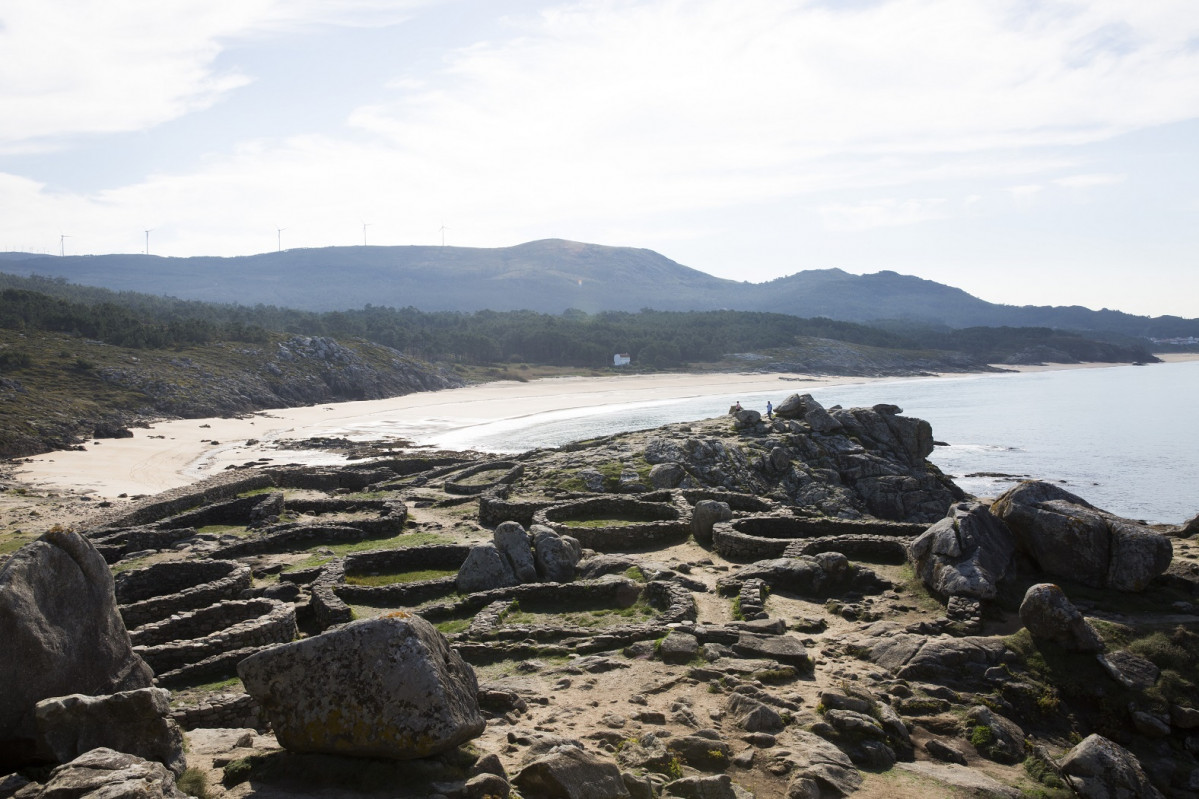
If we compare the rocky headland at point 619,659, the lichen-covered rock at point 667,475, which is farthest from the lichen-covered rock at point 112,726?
the lichen-covered rock at point 667,475

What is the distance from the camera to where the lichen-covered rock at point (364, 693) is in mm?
8828

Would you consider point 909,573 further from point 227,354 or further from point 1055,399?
point 1055,399

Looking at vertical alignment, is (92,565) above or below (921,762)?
above

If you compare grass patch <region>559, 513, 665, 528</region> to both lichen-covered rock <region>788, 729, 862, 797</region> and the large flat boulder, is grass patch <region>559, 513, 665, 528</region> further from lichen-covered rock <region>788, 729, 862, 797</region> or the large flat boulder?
the large flat boulder

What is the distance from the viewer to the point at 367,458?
57906 millimetres

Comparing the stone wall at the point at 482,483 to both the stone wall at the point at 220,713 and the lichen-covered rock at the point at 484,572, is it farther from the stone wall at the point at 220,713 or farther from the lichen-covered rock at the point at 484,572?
the stone wall at the point at 220,713

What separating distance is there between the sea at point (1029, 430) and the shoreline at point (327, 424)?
556cm

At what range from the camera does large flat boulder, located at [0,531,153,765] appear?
916 centimetres

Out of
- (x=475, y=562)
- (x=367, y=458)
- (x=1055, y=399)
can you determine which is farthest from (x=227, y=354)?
(x=1055, y=399)

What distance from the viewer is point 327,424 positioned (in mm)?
79312

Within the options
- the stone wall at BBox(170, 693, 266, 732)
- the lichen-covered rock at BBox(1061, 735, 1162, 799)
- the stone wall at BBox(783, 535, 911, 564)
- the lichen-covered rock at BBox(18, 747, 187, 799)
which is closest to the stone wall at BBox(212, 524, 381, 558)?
the stone wall at BBox(170, 693, 266, 732)

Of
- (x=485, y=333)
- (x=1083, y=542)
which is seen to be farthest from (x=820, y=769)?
(x=485, y=333)

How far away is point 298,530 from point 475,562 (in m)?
9.81

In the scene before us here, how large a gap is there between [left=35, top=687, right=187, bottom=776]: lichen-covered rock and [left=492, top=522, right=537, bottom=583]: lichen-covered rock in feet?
39.3
